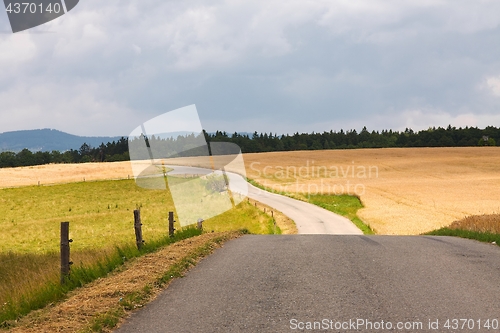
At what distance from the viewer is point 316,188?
72.8 metres

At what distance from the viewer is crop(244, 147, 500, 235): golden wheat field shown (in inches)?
1943

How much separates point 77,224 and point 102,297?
37785mm

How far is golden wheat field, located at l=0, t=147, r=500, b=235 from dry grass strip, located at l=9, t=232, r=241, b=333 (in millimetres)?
31962

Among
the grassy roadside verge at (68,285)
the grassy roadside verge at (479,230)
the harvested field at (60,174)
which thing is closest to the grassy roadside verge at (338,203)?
the grassy roadside verge at (479,230)

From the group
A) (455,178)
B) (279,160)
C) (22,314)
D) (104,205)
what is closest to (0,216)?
(104,205)

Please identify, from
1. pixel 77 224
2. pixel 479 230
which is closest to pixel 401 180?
pixel 77 224

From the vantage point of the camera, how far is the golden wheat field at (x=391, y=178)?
5019cm

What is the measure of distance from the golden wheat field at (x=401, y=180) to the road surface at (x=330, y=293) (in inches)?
1153

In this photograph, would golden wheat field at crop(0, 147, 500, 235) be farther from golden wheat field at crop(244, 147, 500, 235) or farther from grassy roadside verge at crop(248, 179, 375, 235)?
grassy roadside verge at crop(248, 179, 375, 235)

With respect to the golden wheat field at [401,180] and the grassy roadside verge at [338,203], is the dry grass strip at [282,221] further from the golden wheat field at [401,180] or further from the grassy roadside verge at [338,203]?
the golden wheat field at [401,180]

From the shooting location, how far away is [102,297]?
9.67m

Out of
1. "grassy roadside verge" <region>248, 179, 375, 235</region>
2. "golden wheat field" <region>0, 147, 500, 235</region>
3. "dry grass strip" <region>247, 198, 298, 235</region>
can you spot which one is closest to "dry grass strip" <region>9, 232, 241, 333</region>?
"dry grass strip" <region>247, 198, 298, 235</region>

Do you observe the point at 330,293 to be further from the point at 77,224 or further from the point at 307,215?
the point at 307,215

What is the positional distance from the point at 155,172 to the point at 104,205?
38876mm
